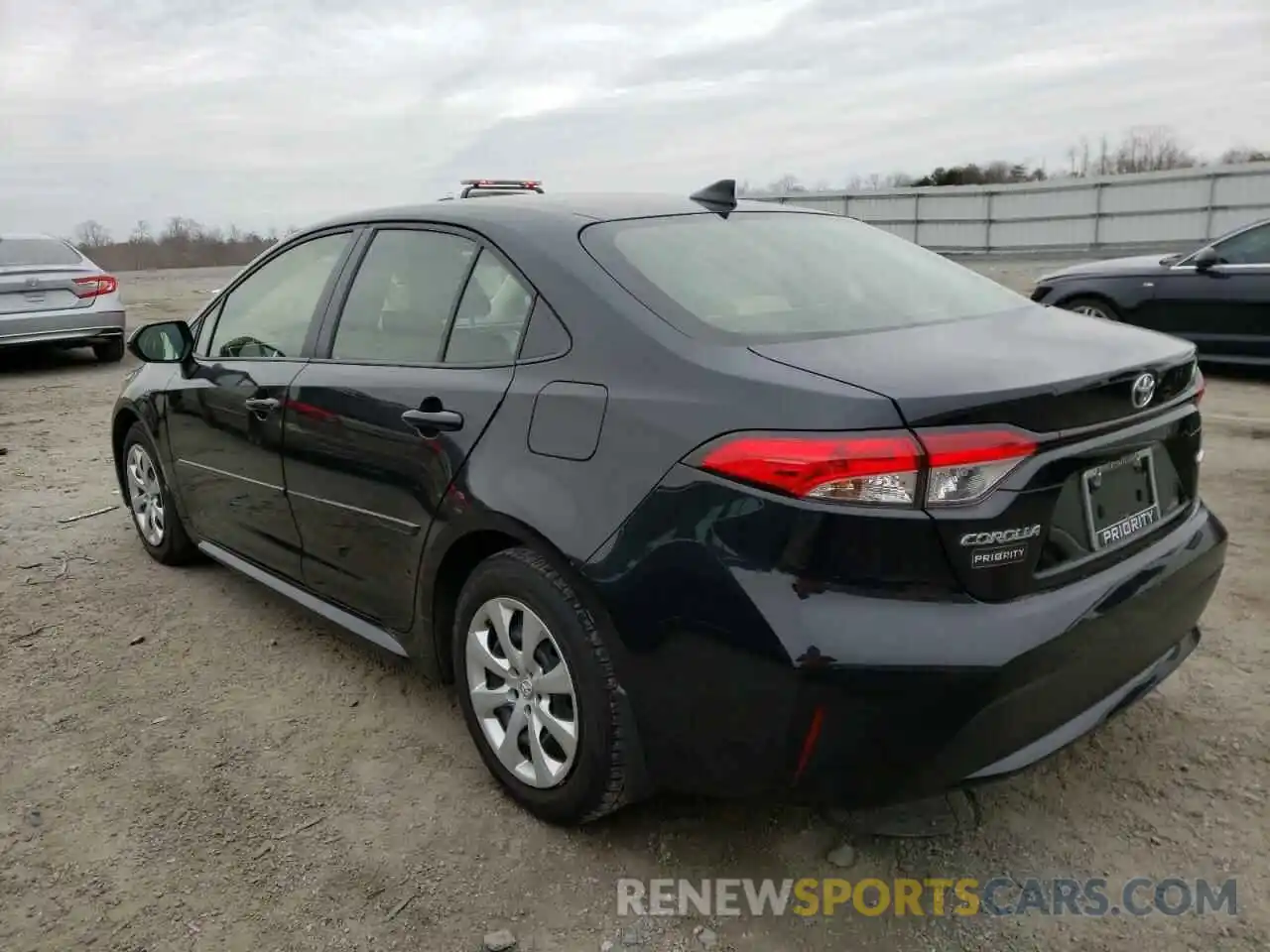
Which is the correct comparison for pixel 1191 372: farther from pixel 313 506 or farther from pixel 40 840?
pixel 40 840

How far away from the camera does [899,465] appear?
74.7 inches

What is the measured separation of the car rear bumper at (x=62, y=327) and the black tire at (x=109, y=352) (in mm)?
459

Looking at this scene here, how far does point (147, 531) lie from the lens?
4680 mm

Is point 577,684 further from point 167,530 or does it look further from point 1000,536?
point 167,530

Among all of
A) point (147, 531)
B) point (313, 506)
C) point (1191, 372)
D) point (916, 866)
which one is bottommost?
point (916, 866)

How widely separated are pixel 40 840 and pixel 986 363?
8.74ft

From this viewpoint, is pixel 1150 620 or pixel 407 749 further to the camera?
pixel 407 749

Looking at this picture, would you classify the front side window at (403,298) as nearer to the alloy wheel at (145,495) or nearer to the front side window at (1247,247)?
the alloy wheel at (145,495)

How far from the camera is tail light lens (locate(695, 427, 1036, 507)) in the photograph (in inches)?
74.7

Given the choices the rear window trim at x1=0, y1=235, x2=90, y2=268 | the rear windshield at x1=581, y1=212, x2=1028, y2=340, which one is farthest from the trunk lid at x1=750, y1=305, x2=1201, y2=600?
the rear window trim at x1=0, y1=235, x2=90, y2=268

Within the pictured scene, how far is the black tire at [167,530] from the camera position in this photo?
4.39 m

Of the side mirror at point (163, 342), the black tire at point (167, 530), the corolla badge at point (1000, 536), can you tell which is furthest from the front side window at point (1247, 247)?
the black tire at point (167, 530)

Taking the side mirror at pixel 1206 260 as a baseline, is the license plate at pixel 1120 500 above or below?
above

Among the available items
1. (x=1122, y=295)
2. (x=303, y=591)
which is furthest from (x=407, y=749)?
(x=1122, y=295)
